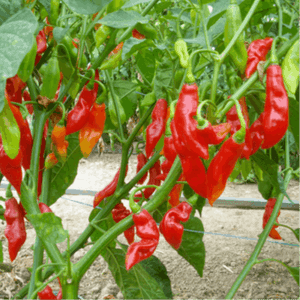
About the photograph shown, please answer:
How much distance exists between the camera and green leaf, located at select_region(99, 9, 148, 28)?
0.53 metres

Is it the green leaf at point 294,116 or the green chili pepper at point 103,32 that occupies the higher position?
the green chili pepper at point 103,32

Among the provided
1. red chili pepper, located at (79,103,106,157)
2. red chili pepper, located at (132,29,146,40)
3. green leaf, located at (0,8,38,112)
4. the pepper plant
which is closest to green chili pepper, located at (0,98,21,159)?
the pepper plant

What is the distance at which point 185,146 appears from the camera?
1.65 feet

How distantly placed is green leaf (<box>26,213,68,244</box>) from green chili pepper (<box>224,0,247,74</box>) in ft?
1.25

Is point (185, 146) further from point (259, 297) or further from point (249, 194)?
point (249, 194)

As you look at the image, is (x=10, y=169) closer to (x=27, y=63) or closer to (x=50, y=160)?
(x=50, y=160)

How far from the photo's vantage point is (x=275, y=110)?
51 centimetres

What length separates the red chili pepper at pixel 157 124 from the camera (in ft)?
2.57

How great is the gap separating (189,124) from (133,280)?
1.88 feet

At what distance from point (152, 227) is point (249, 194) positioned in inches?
99.2

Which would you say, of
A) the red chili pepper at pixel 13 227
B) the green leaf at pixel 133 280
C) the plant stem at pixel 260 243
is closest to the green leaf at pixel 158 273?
the green leaf at pixel 133 280

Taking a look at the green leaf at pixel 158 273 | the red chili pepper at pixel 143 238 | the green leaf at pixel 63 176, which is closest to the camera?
the red chili pepper at pixel 143 238

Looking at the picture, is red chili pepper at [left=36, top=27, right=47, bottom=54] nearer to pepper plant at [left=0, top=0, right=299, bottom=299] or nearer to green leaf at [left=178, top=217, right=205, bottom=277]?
pepper plant at [left=0, top=0, right=299, bottom=299]

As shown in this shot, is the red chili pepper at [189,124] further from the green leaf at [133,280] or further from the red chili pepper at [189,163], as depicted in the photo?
the green leaf at [133,280]
